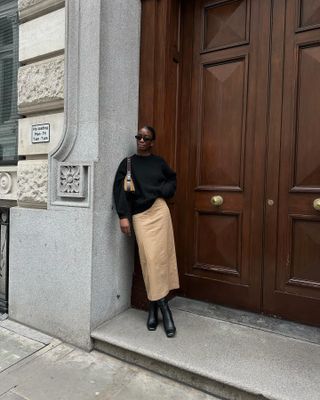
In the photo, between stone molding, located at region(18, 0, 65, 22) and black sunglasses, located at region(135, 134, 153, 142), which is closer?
black sunglasses, located at region(135, 134, 153, 142)

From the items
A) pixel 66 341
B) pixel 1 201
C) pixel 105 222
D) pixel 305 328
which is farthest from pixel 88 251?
pixel 305 328

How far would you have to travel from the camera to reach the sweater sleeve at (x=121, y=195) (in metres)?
2.91

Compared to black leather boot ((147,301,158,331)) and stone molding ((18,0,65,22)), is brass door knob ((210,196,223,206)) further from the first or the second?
stone molding ((18,0,65,22))

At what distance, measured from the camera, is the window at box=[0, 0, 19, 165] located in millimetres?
3650

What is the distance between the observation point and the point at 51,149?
10.4ft

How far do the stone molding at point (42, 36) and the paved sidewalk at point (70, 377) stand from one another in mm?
2792

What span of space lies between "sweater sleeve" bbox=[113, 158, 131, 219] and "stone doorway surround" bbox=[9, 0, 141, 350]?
78 millimetres

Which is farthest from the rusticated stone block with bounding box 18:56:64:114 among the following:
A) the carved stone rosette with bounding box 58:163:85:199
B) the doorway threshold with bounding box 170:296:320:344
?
the doorway threshold with bounding box 170:296:320:344

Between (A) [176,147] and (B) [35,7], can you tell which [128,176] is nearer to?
(A) [176,147]

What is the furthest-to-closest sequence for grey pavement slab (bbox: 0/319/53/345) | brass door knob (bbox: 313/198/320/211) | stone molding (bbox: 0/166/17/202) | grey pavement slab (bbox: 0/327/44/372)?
stone molding (bbox: 0/166/17/202) → grey pavement slab (bbox: 0/319/53/345) → brass door knob (bbox: 313/198/320/211) → grey pavement slab (bbox: 0/327/44/372)

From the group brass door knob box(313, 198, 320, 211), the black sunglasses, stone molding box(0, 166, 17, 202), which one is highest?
the black sunglasses

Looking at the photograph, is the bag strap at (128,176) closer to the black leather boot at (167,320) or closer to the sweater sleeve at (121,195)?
the sweater sleeve at (121,195)

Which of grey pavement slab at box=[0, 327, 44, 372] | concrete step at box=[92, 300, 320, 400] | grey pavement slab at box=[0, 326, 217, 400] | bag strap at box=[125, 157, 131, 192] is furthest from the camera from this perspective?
bag strap at box=[125, 157, 131, 192]

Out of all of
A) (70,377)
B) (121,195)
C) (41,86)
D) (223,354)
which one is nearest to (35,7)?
(41,86)
